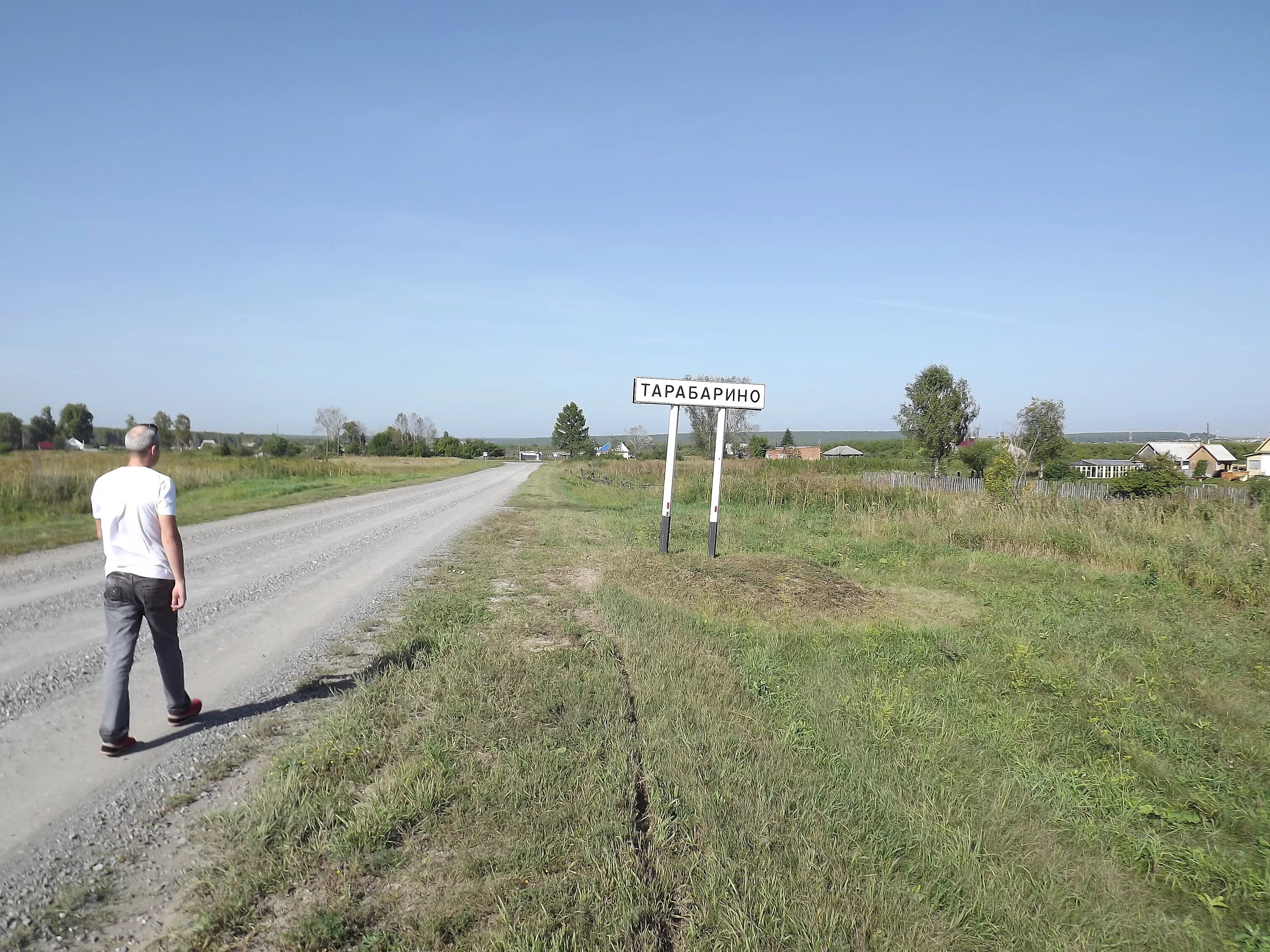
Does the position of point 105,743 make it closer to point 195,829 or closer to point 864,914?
point 195,829

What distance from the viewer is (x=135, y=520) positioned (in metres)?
4.24

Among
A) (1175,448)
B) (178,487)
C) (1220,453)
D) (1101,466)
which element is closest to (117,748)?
(178,487)

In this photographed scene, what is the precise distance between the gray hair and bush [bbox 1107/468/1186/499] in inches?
1177

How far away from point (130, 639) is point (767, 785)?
3870 millimetres

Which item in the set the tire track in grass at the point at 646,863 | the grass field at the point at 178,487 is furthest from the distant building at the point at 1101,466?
the tire track in grass at the point at 646,863

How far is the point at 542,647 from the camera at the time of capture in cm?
619

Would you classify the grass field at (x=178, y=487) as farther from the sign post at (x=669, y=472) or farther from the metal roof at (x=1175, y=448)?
the metal roof at (x=1175, y=448)

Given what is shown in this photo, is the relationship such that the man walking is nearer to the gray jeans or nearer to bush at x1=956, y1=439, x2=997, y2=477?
the gray jeans

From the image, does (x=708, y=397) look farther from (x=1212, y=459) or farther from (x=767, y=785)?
(x=1212, y=459)

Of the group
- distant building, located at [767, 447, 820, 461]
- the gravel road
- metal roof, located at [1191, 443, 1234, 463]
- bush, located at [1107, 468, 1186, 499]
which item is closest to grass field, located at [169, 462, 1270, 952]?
the gravel road

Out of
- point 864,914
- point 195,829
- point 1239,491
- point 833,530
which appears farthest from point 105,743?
point 1239,491

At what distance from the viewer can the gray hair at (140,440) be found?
427cm

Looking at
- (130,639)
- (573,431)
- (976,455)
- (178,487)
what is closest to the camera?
(130,639)

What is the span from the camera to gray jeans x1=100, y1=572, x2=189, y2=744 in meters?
4.05
